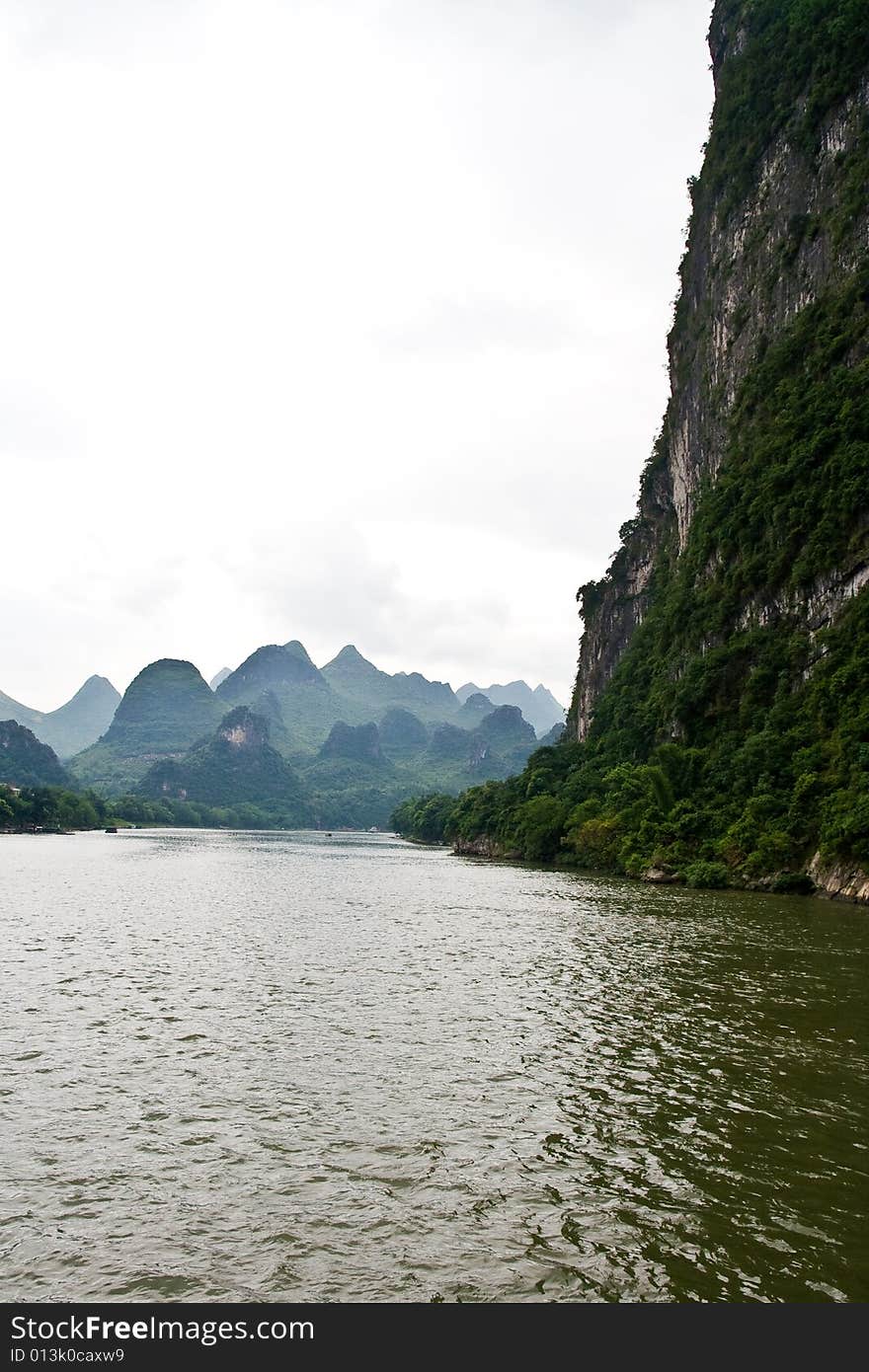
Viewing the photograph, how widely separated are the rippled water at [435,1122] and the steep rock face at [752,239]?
142 ft

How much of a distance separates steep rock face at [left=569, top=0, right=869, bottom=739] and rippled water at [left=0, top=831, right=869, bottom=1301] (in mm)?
43390

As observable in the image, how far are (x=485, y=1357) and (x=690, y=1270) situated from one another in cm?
249

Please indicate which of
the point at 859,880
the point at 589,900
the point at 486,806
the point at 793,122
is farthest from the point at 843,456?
the point at 486,806

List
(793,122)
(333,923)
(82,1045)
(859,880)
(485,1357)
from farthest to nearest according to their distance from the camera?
(793,122), (859,880), (333,923), (82,1045), (485,1357)

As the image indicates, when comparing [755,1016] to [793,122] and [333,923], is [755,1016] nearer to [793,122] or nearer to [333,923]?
[333,923]

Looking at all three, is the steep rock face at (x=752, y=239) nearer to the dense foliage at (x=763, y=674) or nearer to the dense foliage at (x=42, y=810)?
the dense foliage at (x=763, y=674)

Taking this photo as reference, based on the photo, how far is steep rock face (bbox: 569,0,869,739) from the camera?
7106cm

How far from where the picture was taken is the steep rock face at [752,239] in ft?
233

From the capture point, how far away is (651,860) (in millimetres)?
60281

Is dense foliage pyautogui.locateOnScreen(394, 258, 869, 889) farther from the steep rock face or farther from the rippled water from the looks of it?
the rippled water

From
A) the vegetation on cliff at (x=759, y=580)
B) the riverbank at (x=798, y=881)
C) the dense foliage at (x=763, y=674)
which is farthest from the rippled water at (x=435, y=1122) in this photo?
the vegetation on cliff at (x=759, y=580)

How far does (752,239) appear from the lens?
87.8 m

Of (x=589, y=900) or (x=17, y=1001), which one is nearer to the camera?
(x=17, y=1001)

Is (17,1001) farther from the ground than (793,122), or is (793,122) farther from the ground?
(793,122)
